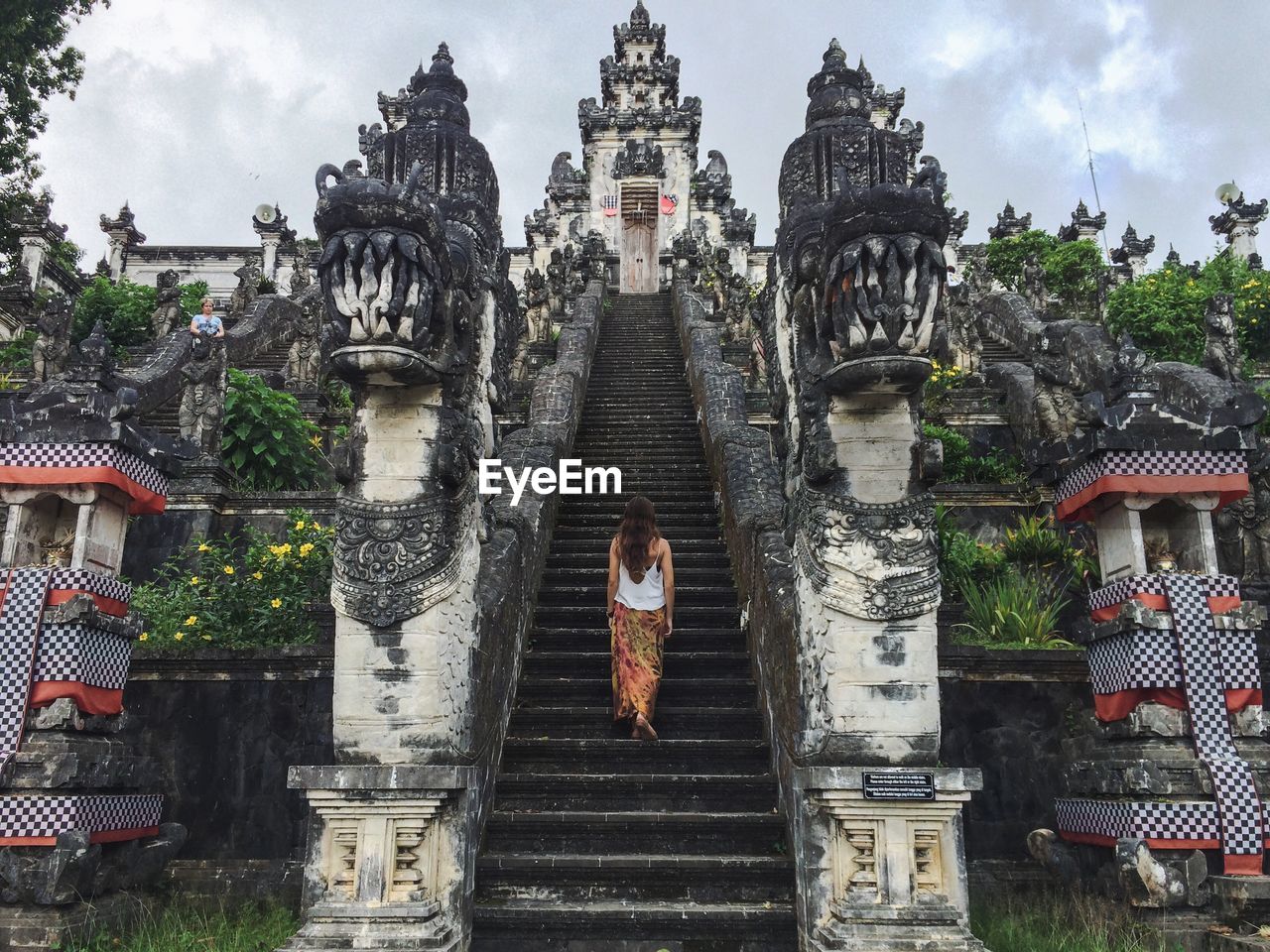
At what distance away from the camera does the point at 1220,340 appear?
29.5 feet

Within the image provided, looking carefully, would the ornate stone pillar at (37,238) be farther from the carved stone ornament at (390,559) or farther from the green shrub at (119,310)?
the carved stone ornament at (390,559)

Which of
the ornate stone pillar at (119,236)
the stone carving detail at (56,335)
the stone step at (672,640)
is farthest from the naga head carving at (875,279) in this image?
the ornate stone pillar at (119,236)

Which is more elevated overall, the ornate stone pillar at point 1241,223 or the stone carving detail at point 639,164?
the stone carving detail at point 639,164

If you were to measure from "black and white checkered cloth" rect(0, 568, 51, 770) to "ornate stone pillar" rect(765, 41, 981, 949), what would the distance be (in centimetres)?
424

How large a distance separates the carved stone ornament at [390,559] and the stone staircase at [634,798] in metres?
1.43

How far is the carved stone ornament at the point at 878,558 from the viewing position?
4.31 metres

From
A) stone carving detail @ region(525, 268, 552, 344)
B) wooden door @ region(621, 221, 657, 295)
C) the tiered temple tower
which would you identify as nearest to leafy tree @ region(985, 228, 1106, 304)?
the tiered temple tower

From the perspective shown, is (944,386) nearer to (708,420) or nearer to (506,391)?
(708,420)

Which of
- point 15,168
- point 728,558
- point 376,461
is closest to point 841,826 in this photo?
point 376,461

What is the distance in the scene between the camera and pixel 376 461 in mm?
4434

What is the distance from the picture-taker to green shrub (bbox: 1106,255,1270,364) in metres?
16.4

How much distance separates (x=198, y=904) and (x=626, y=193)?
89.8 ft

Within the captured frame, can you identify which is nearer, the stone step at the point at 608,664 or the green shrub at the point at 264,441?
the stone step at the point at 608,664

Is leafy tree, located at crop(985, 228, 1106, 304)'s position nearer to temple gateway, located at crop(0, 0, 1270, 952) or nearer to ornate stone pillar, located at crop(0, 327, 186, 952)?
temple gateway, located at crop(0, 0, 1270, 952)
